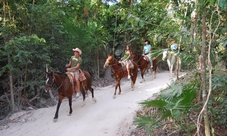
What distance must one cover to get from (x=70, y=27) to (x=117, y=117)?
575 cm

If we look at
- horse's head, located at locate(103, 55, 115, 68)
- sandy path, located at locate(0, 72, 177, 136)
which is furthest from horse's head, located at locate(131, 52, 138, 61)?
sandy path, located at locate(0, 72, 177, 136)

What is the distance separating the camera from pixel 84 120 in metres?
6.43

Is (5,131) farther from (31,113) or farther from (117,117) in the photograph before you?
(117,117)

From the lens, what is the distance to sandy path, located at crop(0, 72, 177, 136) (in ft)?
18.6

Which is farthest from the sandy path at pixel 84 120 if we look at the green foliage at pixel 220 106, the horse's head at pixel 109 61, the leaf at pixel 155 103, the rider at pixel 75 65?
the leaf at pixel 155 103

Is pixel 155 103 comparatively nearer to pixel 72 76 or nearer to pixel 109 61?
pixel 72 76

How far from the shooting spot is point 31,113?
7.69m

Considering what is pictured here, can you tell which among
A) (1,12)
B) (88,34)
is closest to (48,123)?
(1,12)

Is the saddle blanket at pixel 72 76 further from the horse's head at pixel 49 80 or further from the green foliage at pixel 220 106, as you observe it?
the green foliage at pixel 220 106

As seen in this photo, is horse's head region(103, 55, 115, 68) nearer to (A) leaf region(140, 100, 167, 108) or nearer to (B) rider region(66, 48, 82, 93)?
(B) rider region(66, 48, 82, 93)

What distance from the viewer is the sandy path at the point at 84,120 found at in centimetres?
568

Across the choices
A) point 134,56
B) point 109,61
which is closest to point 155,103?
point 109,61


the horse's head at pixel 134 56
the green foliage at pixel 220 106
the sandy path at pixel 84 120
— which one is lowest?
the sandy path at pixel 84 120

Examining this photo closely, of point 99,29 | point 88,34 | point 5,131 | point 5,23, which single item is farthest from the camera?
point 99,29
